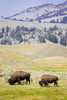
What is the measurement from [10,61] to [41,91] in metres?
74.5

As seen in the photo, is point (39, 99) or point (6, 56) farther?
point (6, 56)

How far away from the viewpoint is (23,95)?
3075 centimetres

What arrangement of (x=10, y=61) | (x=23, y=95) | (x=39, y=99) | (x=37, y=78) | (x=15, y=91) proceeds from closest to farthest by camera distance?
Result: (x=39, y=99)
(x=23, y=95)
(x=15, y=91)
(x=37, y=78)
(x=10, y=61)

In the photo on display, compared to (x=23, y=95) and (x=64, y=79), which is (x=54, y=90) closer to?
(x=23, y=95)

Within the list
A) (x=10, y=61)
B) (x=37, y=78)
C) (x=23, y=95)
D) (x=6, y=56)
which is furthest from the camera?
(x=6, y=56)

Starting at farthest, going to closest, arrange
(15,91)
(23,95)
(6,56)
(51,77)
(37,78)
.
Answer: (6,56), (37,78), (51,77), (15,91), (23,95)

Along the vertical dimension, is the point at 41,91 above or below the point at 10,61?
above

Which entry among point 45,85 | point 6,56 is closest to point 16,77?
point 45,85

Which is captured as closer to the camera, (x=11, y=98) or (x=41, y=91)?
(x=11, y=98)

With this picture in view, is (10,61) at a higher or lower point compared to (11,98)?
lower

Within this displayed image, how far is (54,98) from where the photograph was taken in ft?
94.4

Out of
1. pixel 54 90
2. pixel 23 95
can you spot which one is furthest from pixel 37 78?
pixel 23 95

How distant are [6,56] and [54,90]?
265ft

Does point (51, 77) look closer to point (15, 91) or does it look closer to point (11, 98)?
point (15, 91)
